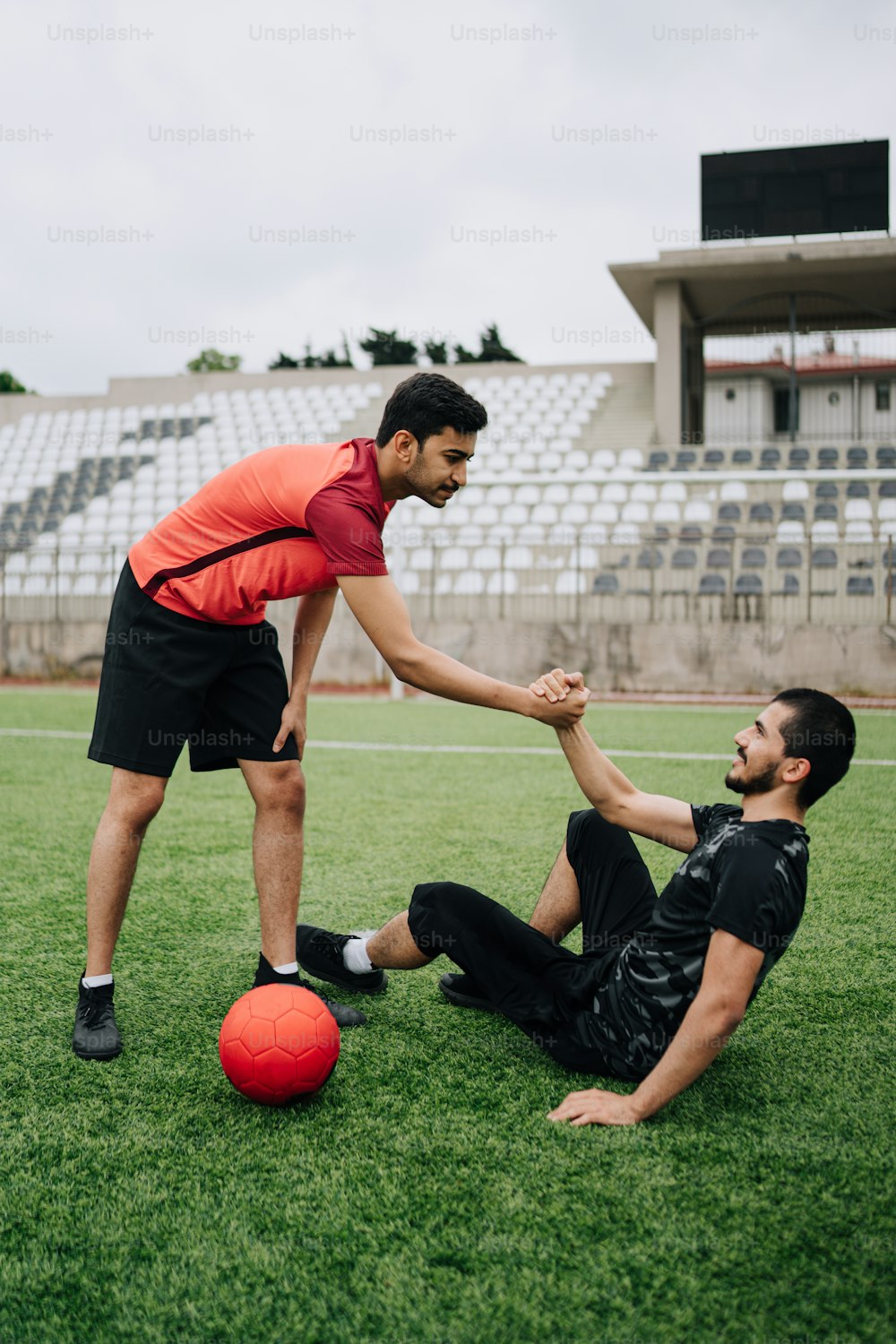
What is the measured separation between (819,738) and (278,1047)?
1.43 m

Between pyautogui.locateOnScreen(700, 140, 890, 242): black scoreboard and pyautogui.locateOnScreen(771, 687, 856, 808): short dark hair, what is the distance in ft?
80.2

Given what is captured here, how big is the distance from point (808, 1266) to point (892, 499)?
1883 cm

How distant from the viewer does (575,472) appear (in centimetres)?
2180

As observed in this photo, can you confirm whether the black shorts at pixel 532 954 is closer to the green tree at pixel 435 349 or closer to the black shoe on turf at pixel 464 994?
the black shoe on turf at pixel 464 994

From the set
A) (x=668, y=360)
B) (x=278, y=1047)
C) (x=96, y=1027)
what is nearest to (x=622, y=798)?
(x=278, y=1047)

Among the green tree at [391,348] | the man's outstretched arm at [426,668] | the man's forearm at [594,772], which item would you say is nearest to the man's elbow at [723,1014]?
the man's forearm at [594,772]

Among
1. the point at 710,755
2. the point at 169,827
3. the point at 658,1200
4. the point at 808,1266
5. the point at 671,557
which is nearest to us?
the point at 808,1266

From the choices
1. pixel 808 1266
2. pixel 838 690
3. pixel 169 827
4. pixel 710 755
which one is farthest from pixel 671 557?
pixel 808 1266

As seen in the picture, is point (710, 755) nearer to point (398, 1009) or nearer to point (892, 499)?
point (398, 1009)

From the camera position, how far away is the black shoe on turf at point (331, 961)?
3.26 m

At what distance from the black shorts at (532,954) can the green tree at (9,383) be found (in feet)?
182

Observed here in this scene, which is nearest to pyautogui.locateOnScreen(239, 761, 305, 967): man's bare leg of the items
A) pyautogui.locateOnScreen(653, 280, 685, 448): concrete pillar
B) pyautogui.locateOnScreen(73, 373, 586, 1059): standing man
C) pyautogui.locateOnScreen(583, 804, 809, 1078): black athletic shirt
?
pyautogui.locateOnScreen(73, 373, 586, 1059): standing man

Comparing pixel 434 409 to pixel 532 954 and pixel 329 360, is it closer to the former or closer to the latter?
pixel 532 954

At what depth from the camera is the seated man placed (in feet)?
7.25
